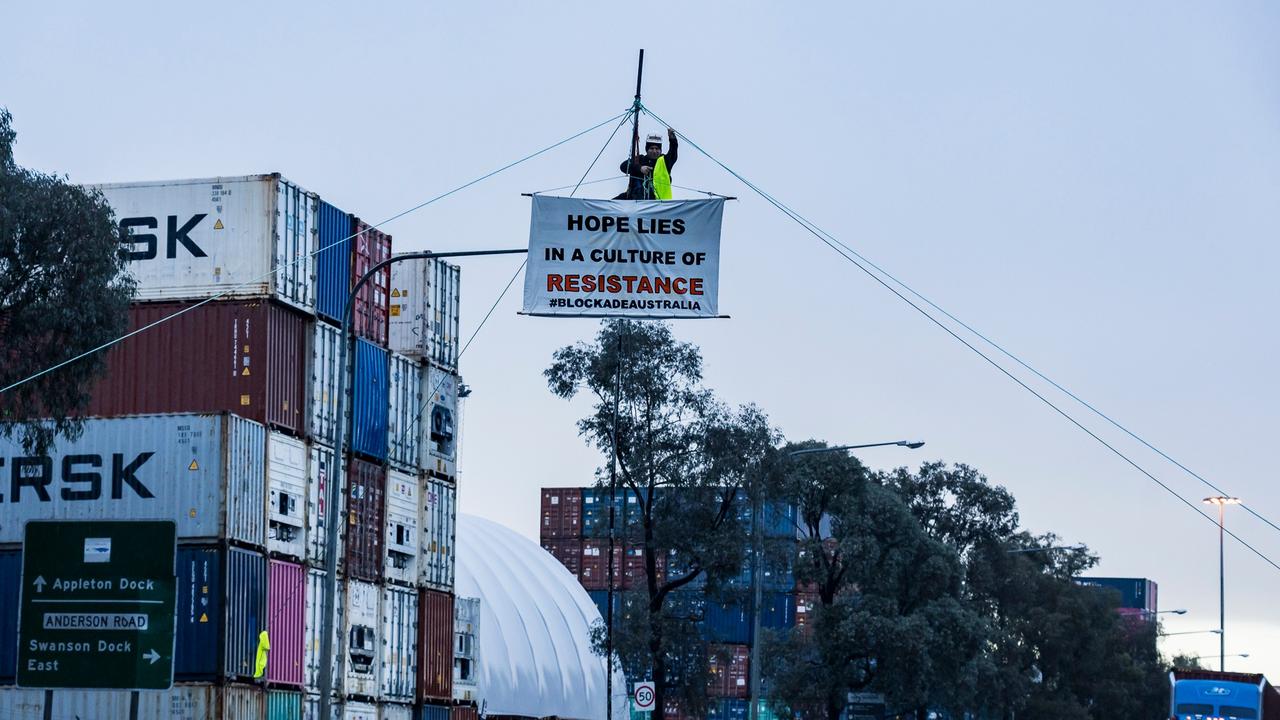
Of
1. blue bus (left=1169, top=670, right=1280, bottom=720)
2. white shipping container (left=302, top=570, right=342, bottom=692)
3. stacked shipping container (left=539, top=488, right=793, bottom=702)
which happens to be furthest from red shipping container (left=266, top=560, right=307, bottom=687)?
blue bus (left=1169, top=670, right=1280, bottom=720)

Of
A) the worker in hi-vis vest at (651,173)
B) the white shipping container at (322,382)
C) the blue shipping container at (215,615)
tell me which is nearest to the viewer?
the worker in hi-vis vest at (651,173)

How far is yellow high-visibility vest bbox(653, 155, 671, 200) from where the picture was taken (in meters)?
24.6

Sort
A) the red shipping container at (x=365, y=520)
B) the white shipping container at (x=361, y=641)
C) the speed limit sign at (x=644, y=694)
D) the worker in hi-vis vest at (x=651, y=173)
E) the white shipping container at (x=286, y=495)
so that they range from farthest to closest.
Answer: the speed limit sign at (x=644, y=694) < the red shipping container at (x=365, y=520) < the white shipping container at (x=361, y=641) < the white shipping container at (x=286, y=495) < the worker in hi-vis vest at (x=651, y=173)

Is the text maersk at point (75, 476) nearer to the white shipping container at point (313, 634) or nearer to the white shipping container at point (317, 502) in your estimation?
the white shipping container at point (317, 502)

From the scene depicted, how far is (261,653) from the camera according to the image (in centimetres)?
3434

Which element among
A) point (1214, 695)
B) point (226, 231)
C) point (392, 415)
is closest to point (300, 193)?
point (226, 231)

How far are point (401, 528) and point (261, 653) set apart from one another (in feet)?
27.8

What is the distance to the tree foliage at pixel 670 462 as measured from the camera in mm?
51188

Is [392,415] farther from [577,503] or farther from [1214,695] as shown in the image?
[577,503]

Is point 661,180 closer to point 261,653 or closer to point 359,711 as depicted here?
point 261,653

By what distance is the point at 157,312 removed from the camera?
126ft

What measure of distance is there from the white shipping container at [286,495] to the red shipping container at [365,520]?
143 cm

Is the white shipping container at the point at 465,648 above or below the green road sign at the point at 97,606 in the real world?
below

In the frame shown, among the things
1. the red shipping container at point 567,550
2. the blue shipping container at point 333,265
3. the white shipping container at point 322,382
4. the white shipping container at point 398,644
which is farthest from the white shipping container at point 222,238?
the red shipping container at point 567,550
